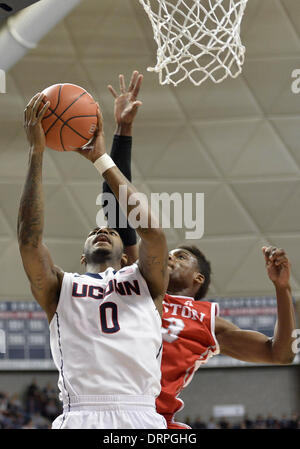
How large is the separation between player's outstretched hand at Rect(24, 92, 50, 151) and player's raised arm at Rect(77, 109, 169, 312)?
0.30 m

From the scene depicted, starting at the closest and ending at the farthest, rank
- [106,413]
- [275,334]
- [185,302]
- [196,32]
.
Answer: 1. [106,413]
2. [275,334]
3. [185,302]
4. [196,32]

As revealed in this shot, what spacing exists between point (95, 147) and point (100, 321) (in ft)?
2.89

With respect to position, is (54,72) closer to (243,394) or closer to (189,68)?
(189,68)

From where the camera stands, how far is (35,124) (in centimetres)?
310

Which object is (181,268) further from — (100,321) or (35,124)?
(35,124)

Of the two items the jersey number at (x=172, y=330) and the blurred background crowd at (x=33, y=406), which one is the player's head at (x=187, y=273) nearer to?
the jersey number at (x=172, y=330)

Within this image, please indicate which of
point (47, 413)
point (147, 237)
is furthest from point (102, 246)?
point (47, 413)

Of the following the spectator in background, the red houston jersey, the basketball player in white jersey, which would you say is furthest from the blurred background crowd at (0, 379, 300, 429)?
the basketball player in white jersey

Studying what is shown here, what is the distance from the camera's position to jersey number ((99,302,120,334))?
306 centimetres

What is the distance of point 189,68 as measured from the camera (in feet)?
32.2

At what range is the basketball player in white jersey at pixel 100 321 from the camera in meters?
2.99

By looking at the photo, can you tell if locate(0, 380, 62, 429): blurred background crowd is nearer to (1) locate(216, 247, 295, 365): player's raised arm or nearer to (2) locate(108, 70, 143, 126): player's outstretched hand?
(1) locate(216, 247, 295, 365): player's raised arm

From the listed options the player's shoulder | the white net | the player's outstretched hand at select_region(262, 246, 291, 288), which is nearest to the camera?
the player's outstretched hand at select_region(262, 246, 291, 288)

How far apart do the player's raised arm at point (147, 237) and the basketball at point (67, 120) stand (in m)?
0.12
